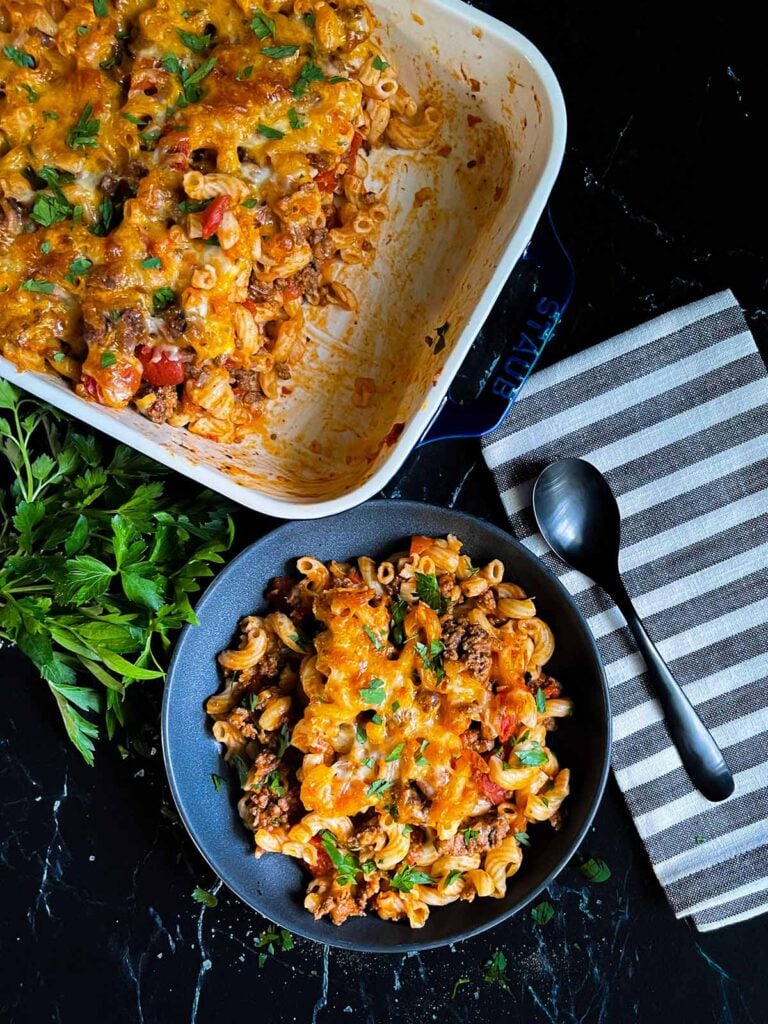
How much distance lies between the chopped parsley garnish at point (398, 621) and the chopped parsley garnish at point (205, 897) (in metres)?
0.88

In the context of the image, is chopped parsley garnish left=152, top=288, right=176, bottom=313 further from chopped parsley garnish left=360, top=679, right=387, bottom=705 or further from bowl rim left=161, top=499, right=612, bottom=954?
chopped parsley garnish left=360, top=679, right=387, bottom=705

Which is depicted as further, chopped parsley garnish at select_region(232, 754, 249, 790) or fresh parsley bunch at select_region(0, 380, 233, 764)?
chopped parsley garnish at select_region(232, 754, 249, 790)

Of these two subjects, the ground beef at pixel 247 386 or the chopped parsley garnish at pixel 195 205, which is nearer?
the chopped parsley garnish at pixel 195 205

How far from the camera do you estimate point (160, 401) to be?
6.98 feet

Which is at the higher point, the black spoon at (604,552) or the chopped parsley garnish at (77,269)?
the chopped parsley garnish at (77,269)

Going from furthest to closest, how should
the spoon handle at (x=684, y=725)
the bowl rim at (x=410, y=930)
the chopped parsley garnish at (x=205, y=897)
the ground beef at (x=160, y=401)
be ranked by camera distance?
the chopped parsley garnish at (x=205, y=897) → the spoon handle at (x=684, y=725) → the bowl rim at (x=410, y=930) → the ground beef at (x=160, y=401)

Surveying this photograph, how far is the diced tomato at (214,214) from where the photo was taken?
1983mm

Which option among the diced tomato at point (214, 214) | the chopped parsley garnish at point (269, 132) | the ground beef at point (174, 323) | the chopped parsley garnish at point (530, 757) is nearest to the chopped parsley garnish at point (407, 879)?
the chopped parsley garnish at point (530, 757)

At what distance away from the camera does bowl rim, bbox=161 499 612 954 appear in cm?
223

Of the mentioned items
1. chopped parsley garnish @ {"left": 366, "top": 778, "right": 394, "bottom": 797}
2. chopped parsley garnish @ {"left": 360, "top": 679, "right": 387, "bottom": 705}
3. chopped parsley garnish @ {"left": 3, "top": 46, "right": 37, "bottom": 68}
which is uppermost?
chopped parsley garnish @ {"left": 3, "top": 46, "right": 37, "bottom": 68}

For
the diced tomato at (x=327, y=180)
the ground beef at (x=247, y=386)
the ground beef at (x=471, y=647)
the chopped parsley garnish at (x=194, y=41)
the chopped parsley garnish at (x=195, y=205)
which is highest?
the chopped parsley garnish at (x=194, y=41)

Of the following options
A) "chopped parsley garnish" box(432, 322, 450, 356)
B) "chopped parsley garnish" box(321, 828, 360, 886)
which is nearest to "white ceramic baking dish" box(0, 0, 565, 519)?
"chopped parsley garnish" box(432, 322, 450, 356)

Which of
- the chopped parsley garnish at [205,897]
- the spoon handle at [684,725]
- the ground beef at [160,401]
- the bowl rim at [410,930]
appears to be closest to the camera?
the ground beef at [160,401]

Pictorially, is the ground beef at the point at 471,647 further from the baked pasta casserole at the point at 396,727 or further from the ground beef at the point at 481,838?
the ground beef at the point at 481,838
